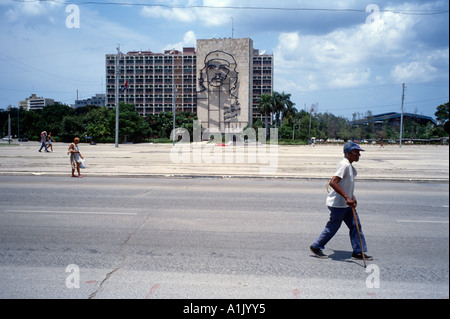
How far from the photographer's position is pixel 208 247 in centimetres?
614

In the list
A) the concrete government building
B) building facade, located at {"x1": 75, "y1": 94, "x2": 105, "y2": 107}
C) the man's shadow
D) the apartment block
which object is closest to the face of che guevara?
the concrete government building

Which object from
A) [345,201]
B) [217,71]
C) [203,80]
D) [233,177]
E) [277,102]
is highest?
[217,71]

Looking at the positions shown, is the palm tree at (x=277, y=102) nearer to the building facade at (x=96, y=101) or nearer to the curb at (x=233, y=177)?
the curb at (x=233, y=177)

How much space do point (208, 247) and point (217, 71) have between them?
92963mm

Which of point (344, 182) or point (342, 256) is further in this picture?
point (342, 256)

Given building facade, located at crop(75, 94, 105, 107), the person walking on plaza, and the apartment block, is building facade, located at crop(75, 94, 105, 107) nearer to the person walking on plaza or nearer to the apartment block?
the apartment block

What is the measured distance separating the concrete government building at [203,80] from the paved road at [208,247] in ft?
274

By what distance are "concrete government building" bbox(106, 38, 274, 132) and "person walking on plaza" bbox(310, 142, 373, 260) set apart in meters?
87.9

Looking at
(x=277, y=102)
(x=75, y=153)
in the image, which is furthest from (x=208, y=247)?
(x=277, y=102)

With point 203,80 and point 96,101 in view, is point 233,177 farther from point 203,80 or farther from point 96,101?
point 96,101

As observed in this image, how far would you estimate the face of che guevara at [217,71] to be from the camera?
95.2 meters

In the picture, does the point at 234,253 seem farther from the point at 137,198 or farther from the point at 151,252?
the point at 137,198
